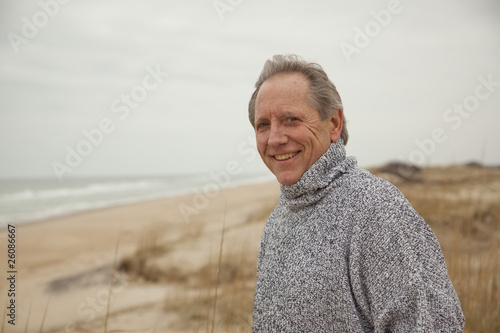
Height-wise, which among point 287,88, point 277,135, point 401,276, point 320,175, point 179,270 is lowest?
point 179,270

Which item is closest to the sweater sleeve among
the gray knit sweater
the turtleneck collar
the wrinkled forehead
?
the gray knit sweater

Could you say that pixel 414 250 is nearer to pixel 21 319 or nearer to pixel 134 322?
pixel 134 322

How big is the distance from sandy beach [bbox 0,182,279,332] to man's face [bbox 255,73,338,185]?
1.51ft

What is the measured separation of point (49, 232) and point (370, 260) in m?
9.69

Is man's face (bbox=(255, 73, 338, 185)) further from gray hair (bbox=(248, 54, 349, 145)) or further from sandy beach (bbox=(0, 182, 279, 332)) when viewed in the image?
sandy beach (bbox=(0, 182, 279, 332))

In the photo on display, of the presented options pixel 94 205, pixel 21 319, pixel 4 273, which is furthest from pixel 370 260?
pixel 94 205

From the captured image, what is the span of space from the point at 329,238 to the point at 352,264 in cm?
11

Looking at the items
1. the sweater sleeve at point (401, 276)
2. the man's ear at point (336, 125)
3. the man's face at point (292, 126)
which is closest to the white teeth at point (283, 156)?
the man's face at point (292, 126)

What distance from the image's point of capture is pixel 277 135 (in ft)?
4.75

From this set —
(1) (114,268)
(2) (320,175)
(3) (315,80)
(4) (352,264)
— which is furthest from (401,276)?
(1) (114,268)

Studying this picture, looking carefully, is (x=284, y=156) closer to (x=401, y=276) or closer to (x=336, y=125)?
(x=336, y=125)

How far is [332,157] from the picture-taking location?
56.7 inches

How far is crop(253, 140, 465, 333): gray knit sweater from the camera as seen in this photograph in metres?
1.13

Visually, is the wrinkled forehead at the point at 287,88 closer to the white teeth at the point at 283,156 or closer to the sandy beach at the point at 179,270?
the white teeth at the point at 283,156
